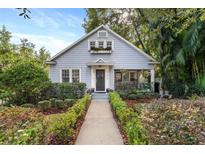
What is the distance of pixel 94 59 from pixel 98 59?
0.69 feet

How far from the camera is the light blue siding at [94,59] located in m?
13.8

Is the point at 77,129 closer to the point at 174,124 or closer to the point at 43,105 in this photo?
the point at 174,124

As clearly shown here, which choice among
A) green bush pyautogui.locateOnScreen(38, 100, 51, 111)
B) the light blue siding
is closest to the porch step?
the light blue siding

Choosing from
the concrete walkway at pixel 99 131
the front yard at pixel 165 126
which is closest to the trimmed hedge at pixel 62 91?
the concrete walkway at pixel 99 131

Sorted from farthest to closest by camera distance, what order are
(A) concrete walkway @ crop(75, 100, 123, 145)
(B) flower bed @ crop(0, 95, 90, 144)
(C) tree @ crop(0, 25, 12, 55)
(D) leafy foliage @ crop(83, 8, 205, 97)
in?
(C) tree @ crop(0, 25, 12, 55)
(D) leafy foliage @ crop(83, 8, 205, 97)
(A) concrete walkway @ crop(75, 100, 123, 145)
(B) flower bed @ crop(0, 95, 90, 144)

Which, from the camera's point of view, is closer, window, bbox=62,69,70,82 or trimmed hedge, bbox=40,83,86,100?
trimmed hedge, bbox=40,83,86,100

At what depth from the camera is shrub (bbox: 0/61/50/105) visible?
34.9ft

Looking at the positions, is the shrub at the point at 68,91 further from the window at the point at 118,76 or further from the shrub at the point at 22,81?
the window at the point at 118,76

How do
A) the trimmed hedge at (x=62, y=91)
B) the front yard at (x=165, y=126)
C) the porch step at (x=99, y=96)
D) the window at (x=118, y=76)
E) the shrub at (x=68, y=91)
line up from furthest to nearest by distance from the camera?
the window at (x=118, y=76)
the porch step at (x=99, y=96)
the shrub at (x=68, y=91)
the trimmed hedge at (x=62, y=91)
the front yard at (x=165, y=126)

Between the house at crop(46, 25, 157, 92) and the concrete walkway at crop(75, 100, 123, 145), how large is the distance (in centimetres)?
554

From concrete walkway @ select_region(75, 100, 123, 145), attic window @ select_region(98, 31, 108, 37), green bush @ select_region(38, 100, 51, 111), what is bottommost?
concrete walkway @ select_region(75, 100, 123, 145)

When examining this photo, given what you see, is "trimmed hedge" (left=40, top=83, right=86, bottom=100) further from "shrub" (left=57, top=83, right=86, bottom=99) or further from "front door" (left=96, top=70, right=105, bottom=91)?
"front door" (left=96, top=70, right=105, bottom=91)
